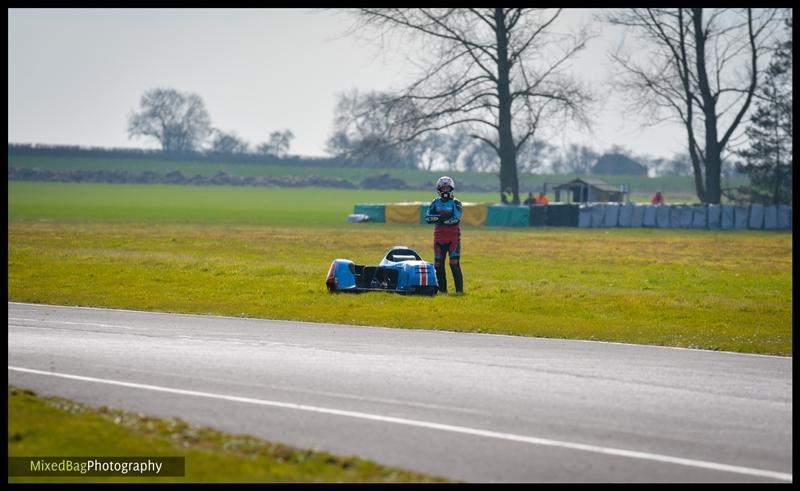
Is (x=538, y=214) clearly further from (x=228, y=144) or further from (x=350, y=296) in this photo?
(x=228, y=144)

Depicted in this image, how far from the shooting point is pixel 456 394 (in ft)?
33.9

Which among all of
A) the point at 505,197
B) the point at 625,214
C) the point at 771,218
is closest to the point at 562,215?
the point at 625,214

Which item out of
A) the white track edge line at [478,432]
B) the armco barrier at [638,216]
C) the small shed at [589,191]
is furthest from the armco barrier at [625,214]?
the white track edge line at [478,432]

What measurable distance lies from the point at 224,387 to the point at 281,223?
42718 mm

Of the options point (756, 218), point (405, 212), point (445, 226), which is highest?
point (445, 226)

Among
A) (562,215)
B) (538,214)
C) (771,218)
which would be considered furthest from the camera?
(538,214)

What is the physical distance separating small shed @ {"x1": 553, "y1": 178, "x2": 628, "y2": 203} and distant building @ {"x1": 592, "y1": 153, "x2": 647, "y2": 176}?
97259mm

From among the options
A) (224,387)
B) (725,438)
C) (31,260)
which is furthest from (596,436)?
(31,260)

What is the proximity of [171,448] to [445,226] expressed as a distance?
12224 mm

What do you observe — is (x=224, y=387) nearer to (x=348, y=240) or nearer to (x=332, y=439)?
(x=332, y=439)

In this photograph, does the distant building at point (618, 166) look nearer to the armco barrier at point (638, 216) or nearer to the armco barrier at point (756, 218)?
the armco barrier at point (756, 218)

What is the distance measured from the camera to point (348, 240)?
39500mm

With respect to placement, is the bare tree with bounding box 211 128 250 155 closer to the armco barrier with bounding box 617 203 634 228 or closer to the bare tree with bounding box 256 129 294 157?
the bare tree with bounding box 256 129 294 157
